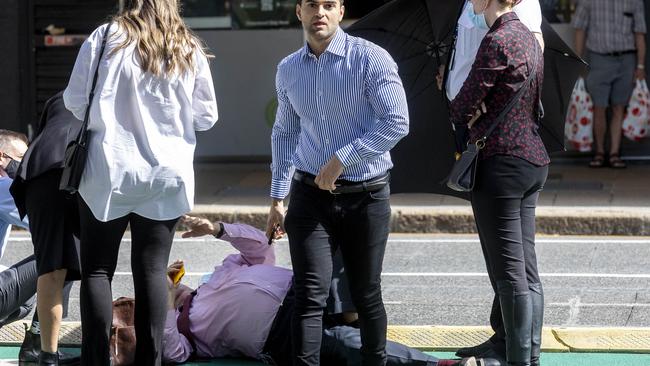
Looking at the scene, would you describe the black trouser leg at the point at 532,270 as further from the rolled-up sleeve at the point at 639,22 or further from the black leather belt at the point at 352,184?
the rolled-up sleeve at the point at 639,22

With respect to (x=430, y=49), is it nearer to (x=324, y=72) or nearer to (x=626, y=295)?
(x=324, y=72)

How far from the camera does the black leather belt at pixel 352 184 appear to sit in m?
4.86

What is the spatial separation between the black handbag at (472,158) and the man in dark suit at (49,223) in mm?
1582

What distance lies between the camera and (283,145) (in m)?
5.16

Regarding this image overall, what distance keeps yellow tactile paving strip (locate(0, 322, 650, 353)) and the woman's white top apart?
5.17 ft

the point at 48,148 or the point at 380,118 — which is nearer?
the point at 380,118

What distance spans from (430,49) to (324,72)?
128cm

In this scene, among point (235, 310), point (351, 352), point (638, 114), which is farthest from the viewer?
point (638, 114)

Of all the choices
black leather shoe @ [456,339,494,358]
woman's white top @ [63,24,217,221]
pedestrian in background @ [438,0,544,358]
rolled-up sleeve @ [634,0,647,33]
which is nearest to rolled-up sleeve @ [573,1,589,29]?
rolled-up sleeve @ [634,0,647,33]

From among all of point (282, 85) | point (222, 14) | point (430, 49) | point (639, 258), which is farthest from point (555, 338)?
point (222, 14)

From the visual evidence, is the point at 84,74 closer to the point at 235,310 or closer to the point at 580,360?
the point at 235,310

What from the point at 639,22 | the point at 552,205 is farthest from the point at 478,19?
the point at 639,22

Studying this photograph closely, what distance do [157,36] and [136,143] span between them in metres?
0.42

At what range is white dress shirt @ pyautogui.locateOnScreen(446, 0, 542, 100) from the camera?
5.11m
